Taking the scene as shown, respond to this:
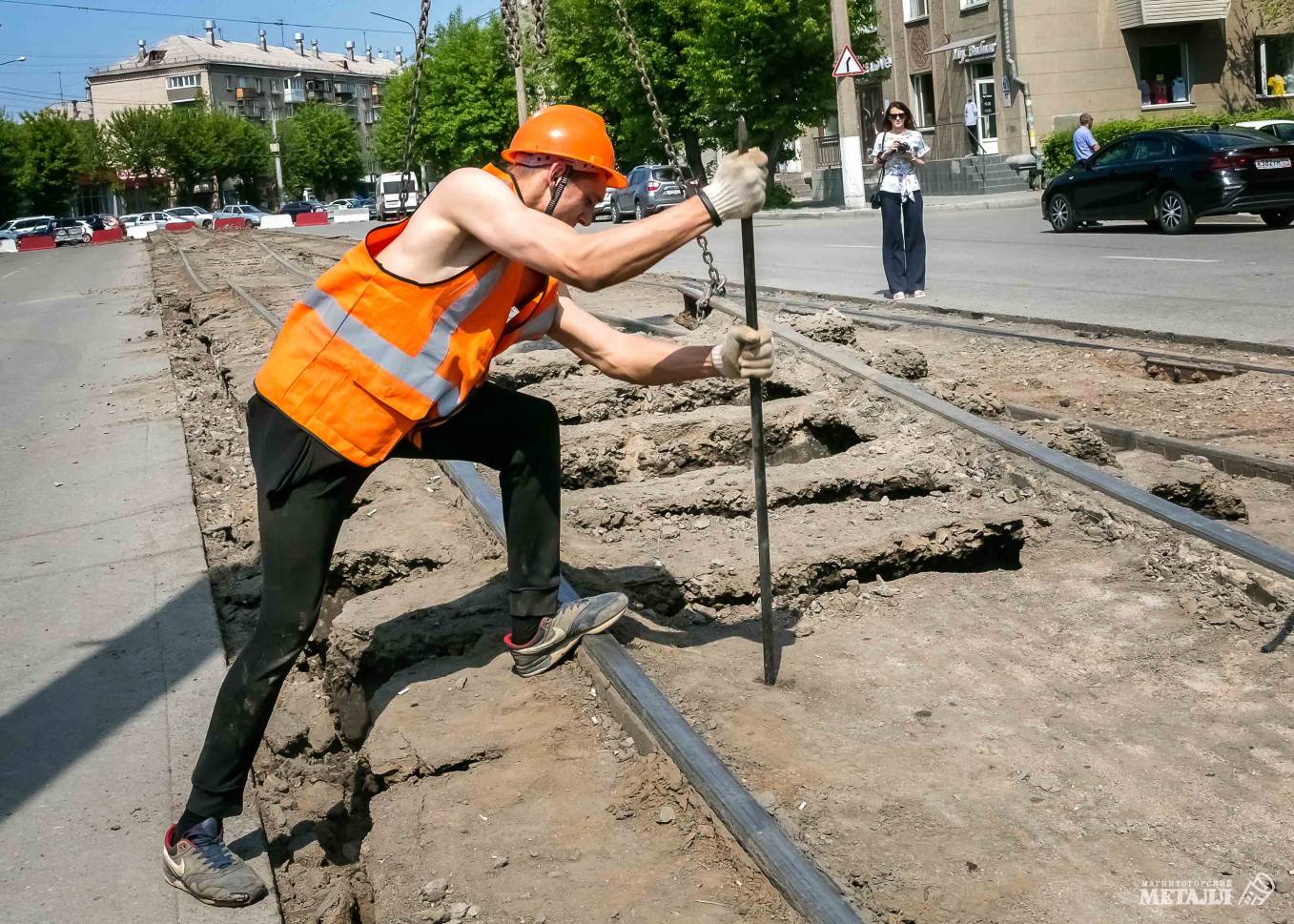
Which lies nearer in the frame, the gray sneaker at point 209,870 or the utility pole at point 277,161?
the gray sneaker at point 209,870

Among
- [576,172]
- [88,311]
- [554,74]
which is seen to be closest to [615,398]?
[576,172]

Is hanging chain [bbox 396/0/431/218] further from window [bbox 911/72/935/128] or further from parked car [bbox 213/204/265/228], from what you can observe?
parked car [bbox 213/204/265/228]

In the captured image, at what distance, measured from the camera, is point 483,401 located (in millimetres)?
4105

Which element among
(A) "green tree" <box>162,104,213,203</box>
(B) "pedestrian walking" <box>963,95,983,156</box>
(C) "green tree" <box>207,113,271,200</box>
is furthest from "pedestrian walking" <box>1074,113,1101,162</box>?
(C) "green tree" <box>207,113,271,200</box>

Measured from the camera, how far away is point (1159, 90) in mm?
39812

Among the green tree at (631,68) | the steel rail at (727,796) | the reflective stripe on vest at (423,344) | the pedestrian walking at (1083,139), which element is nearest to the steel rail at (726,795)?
the steel rail at (727,796)

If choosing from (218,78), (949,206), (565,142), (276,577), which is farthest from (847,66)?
(218,78)

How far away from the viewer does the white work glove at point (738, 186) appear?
3428 mm

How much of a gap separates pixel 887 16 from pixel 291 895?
45392mm

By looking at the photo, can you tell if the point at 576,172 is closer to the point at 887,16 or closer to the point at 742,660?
the point at 742,660

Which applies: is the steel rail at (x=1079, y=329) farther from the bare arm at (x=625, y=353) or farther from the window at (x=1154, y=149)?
the window at (x=1154, y=149)

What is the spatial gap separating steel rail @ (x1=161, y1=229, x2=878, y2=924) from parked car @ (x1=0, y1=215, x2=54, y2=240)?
71.8m

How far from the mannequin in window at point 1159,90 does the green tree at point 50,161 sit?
76.6 meters

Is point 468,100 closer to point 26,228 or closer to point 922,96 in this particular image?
point 26,228
